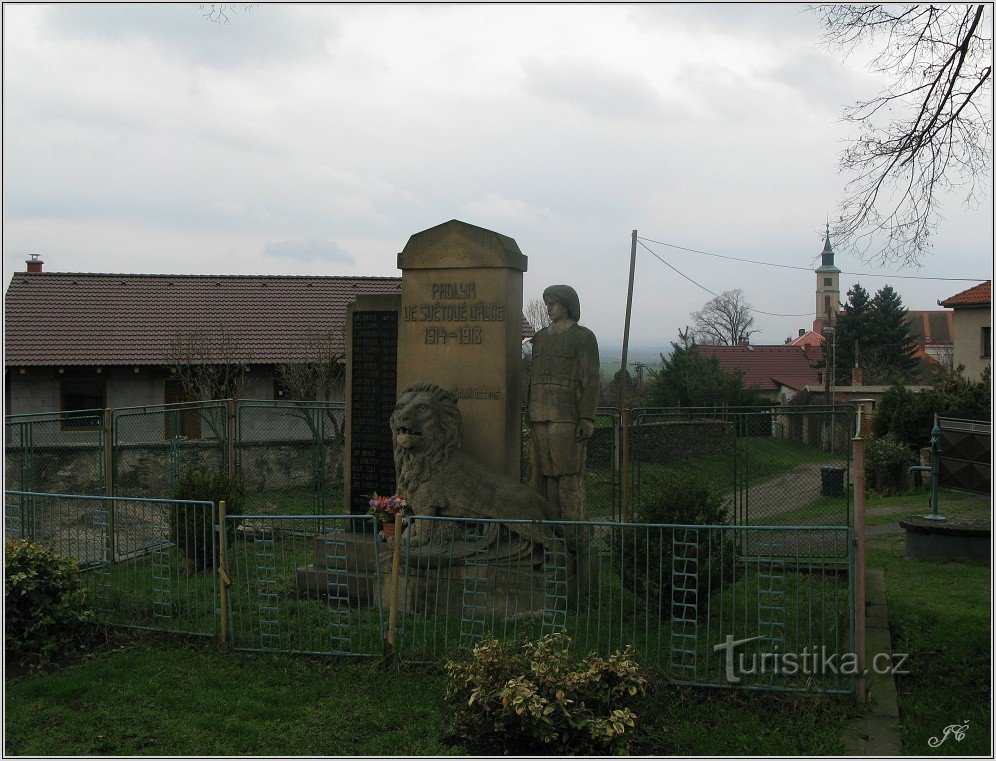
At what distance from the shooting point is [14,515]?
10031mm

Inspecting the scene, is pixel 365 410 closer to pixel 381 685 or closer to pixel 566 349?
pixel 566 349

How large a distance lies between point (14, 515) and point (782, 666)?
345 inches

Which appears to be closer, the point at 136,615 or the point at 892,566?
the point at 136,615

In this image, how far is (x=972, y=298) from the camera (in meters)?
30.3

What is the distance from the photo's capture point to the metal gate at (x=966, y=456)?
44.0 ft

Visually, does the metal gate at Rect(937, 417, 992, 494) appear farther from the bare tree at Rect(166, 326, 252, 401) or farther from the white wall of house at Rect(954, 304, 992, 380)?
the white wall of house at Rect(954, 304, 992, 380)

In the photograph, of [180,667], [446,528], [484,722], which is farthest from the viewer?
[446,528]

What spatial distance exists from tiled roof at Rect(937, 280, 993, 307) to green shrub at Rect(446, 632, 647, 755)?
1152 inches

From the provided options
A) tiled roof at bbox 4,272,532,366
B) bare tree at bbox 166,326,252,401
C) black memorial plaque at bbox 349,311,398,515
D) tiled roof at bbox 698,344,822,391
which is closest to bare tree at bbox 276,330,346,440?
tiled roof at bbox 4,272,532,366

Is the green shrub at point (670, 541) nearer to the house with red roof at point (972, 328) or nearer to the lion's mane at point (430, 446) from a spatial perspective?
the lion's mane at point (430, 446)

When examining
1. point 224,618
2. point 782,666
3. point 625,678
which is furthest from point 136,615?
point 782,666

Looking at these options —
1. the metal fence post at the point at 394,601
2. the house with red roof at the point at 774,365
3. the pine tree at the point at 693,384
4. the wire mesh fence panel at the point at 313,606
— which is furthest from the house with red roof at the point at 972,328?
the metal fence post at the point at 394,601

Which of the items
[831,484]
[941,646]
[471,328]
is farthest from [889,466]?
[471,328]

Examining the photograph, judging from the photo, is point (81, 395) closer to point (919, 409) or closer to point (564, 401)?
point (564, 401)
